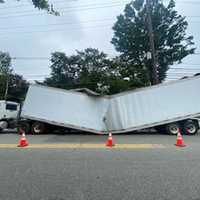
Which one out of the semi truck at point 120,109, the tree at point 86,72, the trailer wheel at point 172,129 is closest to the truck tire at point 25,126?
the semi truck at point 120,109

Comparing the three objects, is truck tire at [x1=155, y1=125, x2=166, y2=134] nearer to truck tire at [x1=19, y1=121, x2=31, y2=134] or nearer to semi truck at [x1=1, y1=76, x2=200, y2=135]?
semi truck at [x1=1, y1=76, x2=200, y2=135]

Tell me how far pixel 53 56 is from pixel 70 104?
2222 inches

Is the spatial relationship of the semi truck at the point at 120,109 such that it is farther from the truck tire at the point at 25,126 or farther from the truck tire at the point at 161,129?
the truck tire at the point at 25,126

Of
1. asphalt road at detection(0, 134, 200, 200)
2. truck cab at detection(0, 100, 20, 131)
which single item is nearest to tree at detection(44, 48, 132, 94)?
truck cab at detection(0, 100, 20, 131)

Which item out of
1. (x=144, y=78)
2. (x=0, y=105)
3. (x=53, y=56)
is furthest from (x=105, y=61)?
(x=0, y=105)

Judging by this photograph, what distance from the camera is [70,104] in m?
20.2

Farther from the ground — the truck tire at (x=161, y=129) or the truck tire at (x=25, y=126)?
the truck tire at (x=25, y=126)

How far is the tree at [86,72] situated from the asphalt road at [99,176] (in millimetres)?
47745

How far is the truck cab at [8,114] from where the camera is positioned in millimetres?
22312

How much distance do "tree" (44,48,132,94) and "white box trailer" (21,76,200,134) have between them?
37.5 metres

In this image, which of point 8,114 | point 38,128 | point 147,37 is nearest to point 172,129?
point 38,128

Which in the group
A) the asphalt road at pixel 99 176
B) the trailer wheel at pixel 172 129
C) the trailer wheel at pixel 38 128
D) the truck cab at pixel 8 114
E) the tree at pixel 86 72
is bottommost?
the asphalt road at pixel 99 176

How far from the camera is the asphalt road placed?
19.5ft

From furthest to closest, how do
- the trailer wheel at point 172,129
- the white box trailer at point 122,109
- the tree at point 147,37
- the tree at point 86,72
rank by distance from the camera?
the tree at point 86,72 < the tree at point 147,37 < the trailer wheel at point 172,129 < the white box trailer at point 122,109
